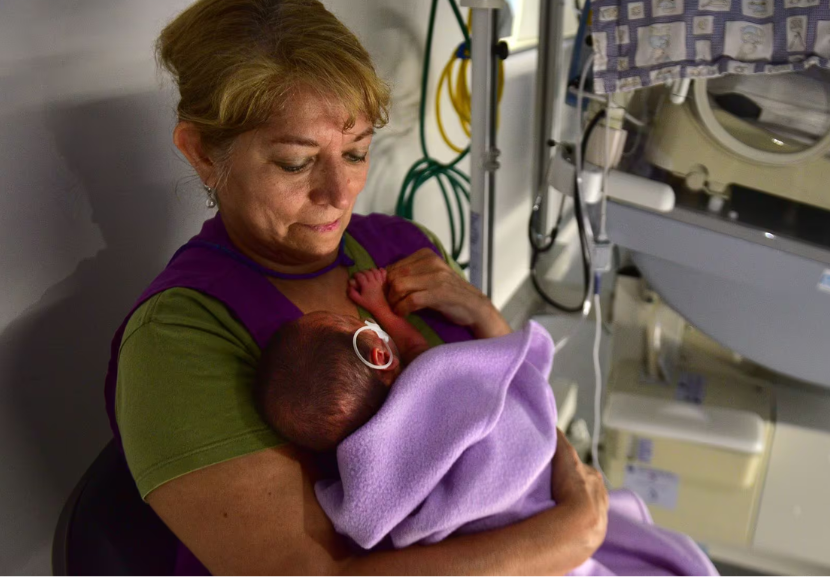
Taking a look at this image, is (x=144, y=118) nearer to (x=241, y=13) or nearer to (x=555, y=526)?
(x=241, y=13)

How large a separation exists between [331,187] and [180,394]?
0.37 metres

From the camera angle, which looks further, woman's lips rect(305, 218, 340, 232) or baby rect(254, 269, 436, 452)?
woman's lips rect(305, 218, 340, 232)

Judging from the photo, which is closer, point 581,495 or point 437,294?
point 581,495

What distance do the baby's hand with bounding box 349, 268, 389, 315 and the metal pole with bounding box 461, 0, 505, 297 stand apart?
21.9 inches

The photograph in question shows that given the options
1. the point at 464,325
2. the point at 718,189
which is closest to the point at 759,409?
the point at 718,189

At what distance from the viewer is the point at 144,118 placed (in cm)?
128

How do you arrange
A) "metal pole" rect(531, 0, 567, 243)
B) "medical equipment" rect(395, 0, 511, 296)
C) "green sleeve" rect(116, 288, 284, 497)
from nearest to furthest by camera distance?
"green sleeve" rect(116, 288, 284, 497) < "medical equipment" rect(395, 0, 511, 296) < "metal pole" rect(531, 0, 567, 243)

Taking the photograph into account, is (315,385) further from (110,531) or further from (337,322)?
(110,531)

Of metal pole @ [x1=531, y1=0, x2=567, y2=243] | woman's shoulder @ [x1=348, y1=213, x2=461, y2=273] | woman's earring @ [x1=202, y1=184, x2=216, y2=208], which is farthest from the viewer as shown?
metal pole @ [x1=531, y1=0, x2=567, y2=243]

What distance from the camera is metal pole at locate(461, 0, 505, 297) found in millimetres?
1604

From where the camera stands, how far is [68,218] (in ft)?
3.77

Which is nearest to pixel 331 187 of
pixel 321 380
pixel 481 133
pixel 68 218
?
pixel 321 380

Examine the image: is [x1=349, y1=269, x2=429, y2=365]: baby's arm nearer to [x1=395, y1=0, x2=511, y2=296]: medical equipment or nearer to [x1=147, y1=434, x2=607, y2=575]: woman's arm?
[x1=147, y1=434, x2=607, y2=575]: woman's arm

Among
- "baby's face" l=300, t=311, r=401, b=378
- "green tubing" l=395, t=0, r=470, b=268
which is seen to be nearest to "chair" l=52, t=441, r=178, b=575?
"baby's face" l=300, t=311, r=401, b=378
